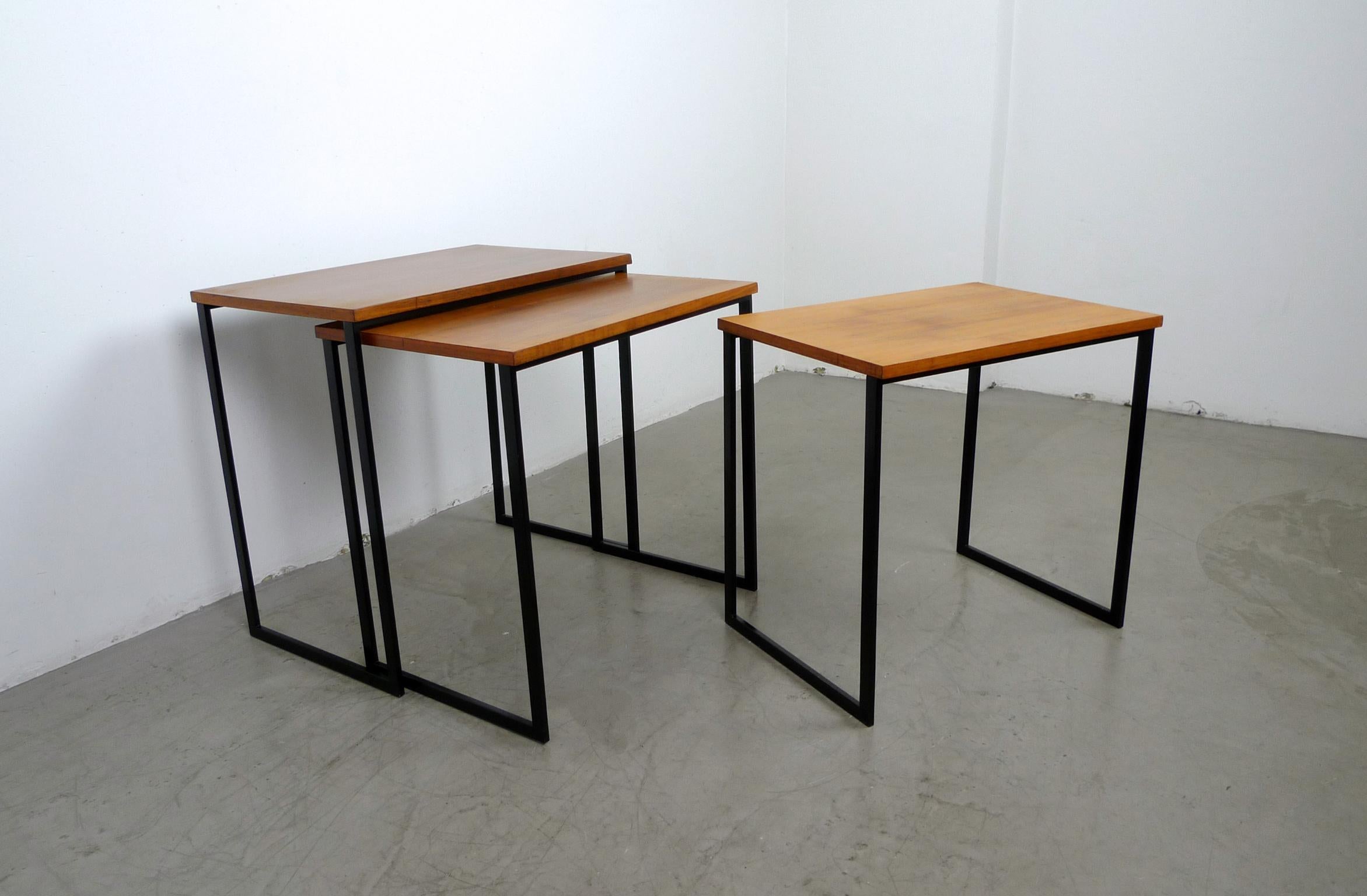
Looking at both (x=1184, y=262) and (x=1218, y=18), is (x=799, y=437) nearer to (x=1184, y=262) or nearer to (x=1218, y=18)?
(x=1184, y=262)

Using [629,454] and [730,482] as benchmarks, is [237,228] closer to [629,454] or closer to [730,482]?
[629,454]

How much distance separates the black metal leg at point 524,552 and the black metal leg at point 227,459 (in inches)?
29.6

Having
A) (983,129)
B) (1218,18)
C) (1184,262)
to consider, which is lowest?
(1184,262)

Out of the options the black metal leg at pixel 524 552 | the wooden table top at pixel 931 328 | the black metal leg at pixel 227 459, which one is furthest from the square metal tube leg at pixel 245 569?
the wooden table top at pixel 931 328

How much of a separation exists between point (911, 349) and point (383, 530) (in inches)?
44.9

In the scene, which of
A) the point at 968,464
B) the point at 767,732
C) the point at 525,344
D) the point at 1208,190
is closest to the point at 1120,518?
the point at 968,464

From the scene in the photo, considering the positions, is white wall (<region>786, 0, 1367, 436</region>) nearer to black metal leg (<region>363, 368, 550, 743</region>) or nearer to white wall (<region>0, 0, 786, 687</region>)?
white wall (<region>0, 0, 786, 687</region>)

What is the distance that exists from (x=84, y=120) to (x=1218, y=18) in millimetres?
Result: 3506

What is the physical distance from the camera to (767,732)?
72.2 inches

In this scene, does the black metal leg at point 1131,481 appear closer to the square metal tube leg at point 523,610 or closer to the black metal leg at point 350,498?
the square metal tube leg at point 523,610

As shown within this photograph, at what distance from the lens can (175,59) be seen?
7.07 ft

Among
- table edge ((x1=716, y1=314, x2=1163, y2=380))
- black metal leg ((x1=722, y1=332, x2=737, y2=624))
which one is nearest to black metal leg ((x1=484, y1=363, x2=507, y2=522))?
black metal leg ((x1=722, y1=332, x2=737, y2=624))

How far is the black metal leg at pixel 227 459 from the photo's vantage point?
2.07 metres

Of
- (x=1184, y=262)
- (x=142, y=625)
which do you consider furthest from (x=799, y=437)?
(x=142, y=625)
